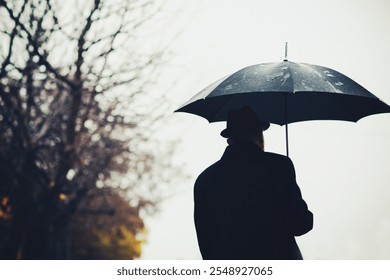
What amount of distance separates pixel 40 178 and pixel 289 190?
6.34 m

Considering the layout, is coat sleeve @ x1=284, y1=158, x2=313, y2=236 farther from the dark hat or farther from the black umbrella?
the black umbrella

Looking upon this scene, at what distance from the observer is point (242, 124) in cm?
254

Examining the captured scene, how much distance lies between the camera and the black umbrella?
9.34 feet

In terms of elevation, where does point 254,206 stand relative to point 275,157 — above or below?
below

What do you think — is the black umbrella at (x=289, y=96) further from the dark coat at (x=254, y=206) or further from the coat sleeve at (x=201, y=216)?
the coat sleeve at (x=201, y=216)

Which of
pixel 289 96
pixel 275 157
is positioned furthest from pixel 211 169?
pixel 289 96

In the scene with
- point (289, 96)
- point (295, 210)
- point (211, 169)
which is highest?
point (289, 96)

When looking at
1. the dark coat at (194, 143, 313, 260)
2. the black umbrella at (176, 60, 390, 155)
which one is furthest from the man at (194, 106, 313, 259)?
the black umbrella at (176, 60, 390, 155)

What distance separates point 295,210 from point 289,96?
147 centimetres

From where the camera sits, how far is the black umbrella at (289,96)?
2.85 metres

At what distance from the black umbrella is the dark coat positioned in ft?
1.58

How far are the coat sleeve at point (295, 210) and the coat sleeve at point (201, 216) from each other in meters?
0.48

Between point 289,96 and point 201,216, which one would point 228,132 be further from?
point 289,96
